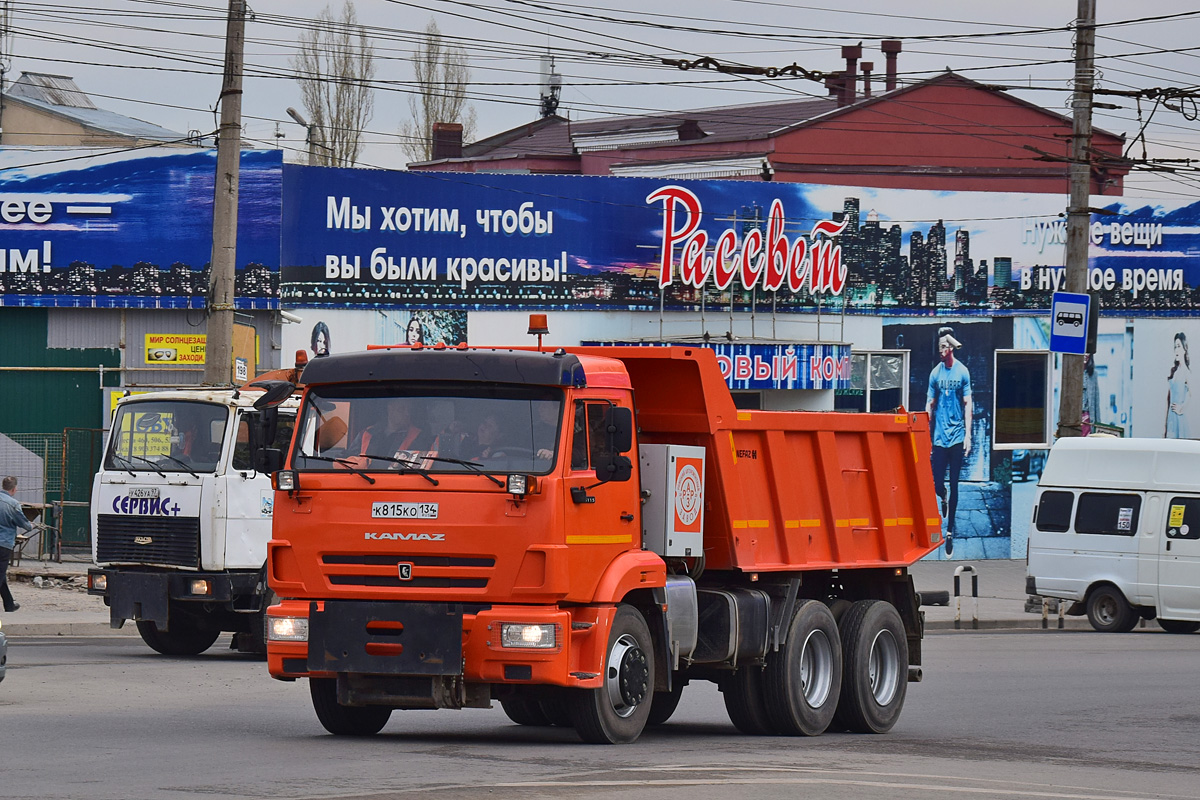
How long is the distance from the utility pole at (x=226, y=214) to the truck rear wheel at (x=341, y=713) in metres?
9.80

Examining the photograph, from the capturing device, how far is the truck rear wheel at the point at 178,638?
1798cm

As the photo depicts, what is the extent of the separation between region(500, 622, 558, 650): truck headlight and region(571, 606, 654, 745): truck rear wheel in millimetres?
509

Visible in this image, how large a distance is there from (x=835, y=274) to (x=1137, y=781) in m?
23.2

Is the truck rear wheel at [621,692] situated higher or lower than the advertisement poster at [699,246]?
lower

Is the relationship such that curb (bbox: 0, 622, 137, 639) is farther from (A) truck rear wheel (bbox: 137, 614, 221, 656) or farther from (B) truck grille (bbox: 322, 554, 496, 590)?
(B) truck grille (bbox: 322, 554, 496, 590)

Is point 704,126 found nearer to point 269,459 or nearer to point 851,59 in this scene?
point 851,59

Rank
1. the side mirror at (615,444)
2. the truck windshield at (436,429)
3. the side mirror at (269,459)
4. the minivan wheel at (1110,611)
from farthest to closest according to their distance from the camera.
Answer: the minivan wheel at (1110,611), the side mirror at (269,459), the side mirror at (615,444), the truck windshield at (436,429)

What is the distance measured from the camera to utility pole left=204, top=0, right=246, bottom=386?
21344mm

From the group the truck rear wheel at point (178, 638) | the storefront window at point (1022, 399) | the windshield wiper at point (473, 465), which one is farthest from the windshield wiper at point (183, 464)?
the storefront window at point (1022, 399)

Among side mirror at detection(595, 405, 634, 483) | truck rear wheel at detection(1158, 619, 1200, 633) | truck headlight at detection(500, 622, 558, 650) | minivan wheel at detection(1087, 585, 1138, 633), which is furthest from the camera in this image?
truck rear wheel at detection(1158, 619, 1200, 633)

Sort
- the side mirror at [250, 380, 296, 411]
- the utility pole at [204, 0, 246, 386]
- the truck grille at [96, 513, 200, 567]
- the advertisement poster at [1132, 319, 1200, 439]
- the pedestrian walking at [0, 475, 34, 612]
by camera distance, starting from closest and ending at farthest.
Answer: the side mirror at [250, 380, 296, 411], the truck grille at [96, 513, 200, 567], the pedestrian walking at [0, 475, 34, 612], the utility pole at [204, 0, 246, 386], the advertisement poster at [1132, 319, 1200, 439]

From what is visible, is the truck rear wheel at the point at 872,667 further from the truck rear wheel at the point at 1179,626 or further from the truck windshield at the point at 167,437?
the truck rear wheel at the point at 1179,626

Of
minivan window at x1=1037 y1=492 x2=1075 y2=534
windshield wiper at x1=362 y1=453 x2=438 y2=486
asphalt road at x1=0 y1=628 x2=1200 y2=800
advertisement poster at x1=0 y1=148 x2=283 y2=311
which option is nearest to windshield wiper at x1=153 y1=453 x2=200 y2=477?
asphalt road at x1=0 y1=628 x2=1200 y2=800

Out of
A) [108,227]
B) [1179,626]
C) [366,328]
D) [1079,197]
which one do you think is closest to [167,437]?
[108,227]
